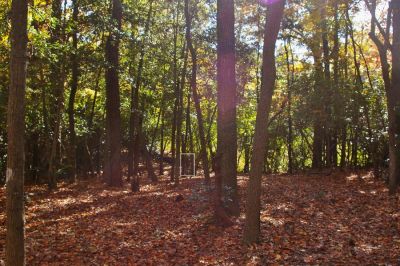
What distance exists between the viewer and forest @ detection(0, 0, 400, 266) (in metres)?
7.53

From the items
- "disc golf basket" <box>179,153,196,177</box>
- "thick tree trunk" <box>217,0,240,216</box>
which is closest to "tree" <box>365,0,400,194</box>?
"thick tree trunk" <box>217,0,240,216</box>

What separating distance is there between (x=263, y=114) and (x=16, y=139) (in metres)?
4.27

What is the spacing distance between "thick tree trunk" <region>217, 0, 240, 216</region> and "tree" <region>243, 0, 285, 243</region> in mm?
2043

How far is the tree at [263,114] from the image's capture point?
7348 mm

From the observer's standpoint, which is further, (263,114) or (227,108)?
(227,108)

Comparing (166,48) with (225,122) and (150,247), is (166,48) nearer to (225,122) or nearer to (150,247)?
(225,122)

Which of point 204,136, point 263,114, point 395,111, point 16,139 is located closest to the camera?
point 16,139

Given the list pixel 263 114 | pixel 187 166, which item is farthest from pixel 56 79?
pixel 187 166

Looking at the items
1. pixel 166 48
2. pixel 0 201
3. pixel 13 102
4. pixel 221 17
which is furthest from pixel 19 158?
pixel 166 48

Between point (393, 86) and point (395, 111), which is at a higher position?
point (393, 86)

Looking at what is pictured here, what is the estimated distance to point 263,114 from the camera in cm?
757

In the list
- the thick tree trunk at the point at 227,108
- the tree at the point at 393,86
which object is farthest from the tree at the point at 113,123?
the tree at the point at 393,86

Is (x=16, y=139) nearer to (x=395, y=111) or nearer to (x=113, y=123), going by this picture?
(x=395, y=111)

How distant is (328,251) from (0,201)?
11.0 metres
